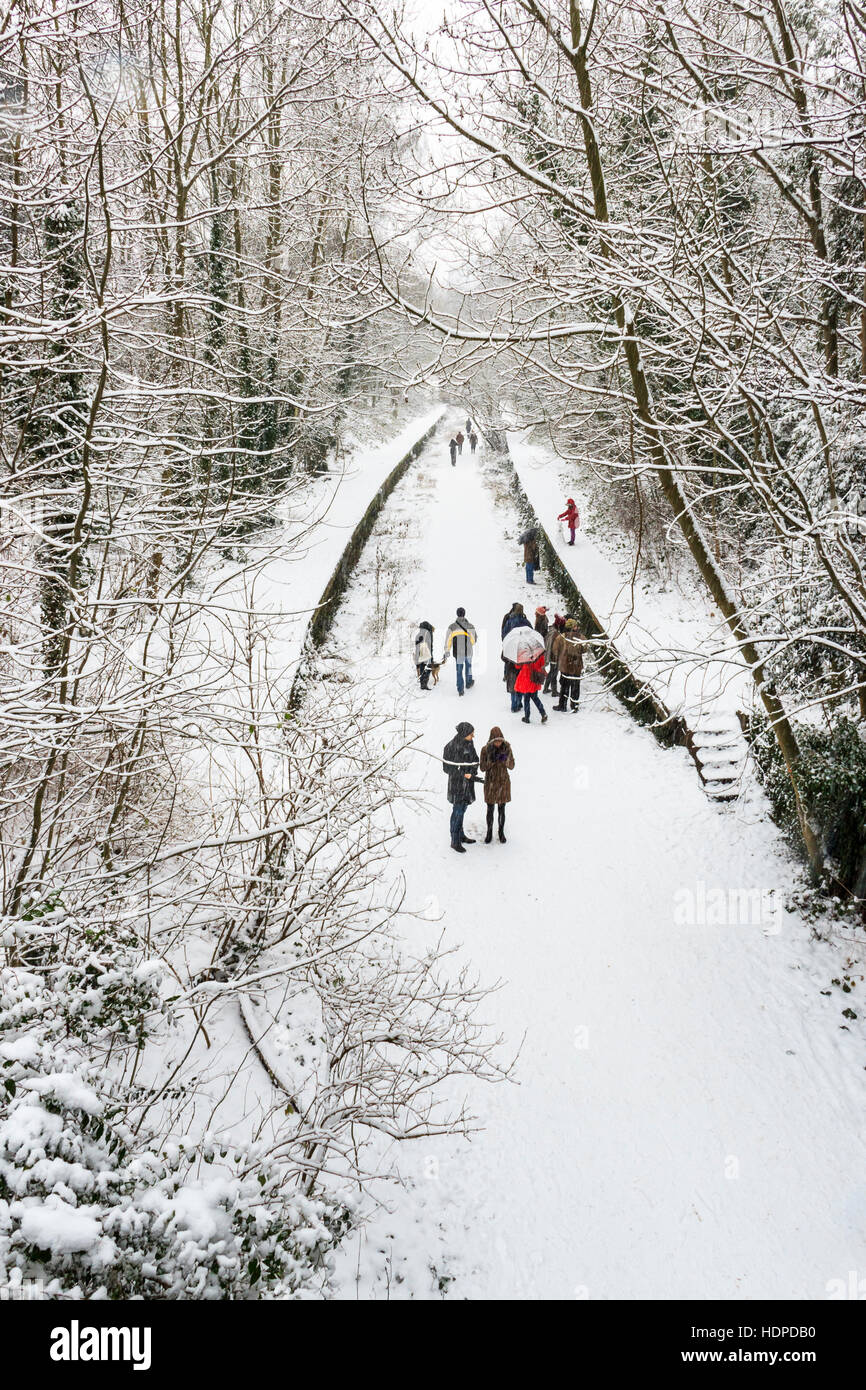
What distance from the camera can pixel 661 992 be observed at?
659 centimetres

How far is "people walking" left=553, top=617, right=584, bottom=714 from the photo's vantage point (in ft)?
37.2

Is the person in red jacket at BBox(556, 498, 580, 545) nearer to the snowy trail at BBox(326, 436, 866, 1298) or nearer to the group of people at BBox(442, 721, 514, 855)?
the snowy trail at BBox(326, 436, 866, 1298)

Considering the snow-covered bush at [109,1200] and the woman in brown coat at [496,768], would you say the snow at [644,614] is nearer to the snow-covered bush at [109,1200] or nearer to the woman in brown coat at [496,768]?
the woman in brown coat at [496,768]

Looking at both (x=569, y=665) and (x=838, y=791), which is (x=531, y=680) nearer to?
(x=569, y=665)

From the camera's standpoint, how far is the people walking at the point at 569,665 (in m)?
11.3

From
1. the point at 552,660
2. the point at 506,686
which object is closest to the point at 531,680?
the point at 506,686

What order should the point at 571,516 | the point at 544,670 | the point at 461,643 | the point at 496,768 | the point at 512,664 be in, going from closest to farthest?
the point at 496,768 < the point at 512,664 < the point at 544,670 < the point at 461,643 < the point at 571,516

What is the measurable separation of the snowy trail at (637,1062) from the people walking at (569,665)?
1828 millimetres

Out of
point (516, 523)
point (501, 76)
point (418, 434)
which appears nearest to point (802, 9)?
point (501, 76)

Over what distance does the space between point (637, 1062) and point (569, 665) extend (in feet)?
21.6

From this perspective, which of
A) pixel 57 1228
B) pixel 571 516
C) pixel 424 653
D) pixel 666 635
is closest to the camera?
pixel 57 1228

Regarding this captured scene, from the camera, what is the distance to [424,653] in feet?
40.5

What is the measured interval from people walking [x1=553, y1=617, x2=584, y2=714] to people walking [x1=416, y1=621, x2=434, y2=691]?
220 cm
